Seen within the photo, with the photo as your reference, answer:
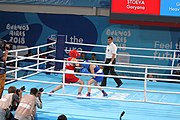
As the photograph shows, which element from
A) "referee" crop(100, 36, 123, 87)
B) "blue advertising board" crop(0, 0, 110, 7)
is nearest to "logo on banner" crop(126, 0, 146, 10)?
"blue advertising board" crop(0, 0, 110, 7)

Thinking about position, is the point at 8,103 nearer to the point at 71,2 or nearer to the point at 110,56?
the point at 110,56

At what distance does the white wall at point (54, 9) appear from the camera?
14448 millimetres

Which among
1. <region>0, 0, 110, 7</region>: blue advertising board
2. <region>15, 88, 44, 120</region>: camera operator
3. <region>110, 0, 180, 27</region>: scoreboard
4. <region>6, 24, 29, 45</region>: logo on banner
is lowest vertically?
<region>15, 88, 44, 120</region>: camera operator

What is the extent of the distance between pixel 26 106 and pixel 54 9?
327 inches

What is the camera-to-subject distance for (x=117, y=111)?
320 inches

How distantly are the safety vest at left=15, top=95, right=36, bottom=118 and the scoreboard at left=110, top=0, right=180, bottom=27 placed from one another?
19.5ft

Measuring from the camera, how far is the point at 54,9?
14.9 meters

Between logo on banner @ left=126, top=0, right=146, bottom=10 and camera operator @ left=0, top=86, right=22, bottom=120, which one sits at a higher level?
logo on banner @ left=126, top=0, right=146, bottom=10

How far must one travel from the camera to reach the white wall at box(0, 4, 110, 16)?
1445 cm

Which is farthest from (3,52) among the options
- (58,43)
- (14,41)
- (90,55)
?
(14,41)

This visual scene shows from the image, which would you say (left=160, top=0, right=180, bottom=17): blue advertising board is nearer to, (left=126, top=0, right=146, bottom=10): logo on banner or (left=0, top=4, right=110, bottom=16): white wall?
(left=126, top=0, right=146, bottom=10): logo on banner

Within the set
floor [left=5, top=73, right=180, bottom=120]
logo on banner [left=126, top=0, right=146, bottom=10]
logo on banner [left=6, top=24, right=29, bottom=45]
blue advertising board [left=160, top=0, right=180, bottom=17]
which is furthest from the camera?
logo on banner [left=6, top=24, right=29, bottom=45]

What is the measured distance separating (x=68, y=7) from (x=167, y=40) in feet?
12.4

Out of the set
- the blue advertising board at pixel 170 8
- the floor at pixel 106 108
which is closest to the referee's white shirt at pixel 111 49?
the floor at pixel 106 108
